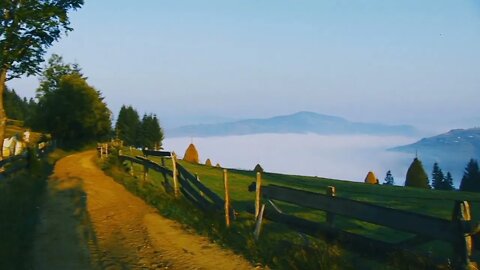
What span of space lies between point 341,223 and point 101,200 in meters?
9.86

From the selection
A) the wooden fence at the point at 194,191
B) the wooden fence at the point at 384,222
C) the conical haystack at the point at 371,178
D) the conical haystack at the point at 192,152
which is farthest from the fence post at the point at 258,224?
the conical haystack at the point at 371,178

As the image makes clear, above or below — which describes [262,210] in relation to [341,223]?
above

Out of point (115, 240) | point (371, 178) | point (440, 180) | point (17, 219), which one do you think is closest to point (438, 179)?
point (440, 180)

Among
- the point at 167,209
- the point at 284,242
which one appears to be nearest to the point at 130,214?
the point at 167,209

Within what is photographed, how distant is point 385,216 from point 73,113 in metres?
68.8

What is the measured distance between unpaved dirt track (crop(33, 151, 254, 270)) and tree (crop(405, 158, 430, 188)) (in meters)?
74.0

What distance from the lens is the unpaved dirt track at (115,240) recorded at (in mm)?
8672

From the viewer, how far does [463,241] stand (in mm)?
6633

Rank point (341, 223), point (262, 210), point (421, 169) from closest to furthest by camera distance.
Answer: point (262, 210), point (341, 223), point (421, 169)

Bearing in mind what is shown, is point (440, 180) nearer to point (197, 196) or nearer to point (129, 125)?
point (129, 125)

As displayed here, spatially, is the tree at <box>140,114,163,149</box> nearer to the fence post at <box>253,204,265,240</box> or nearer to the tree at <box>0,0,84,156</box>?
the tree at <box>0,0,84,156</box>

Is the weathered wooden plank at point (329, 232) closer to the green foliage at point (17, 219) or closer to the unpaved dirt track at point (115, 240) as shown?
the unpaved dirt track at point (115, 240)

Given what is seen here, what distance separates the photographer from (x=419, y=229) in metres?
7.17

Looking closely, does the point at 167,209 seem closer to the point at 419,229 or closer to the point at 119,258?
the point at 119,258
